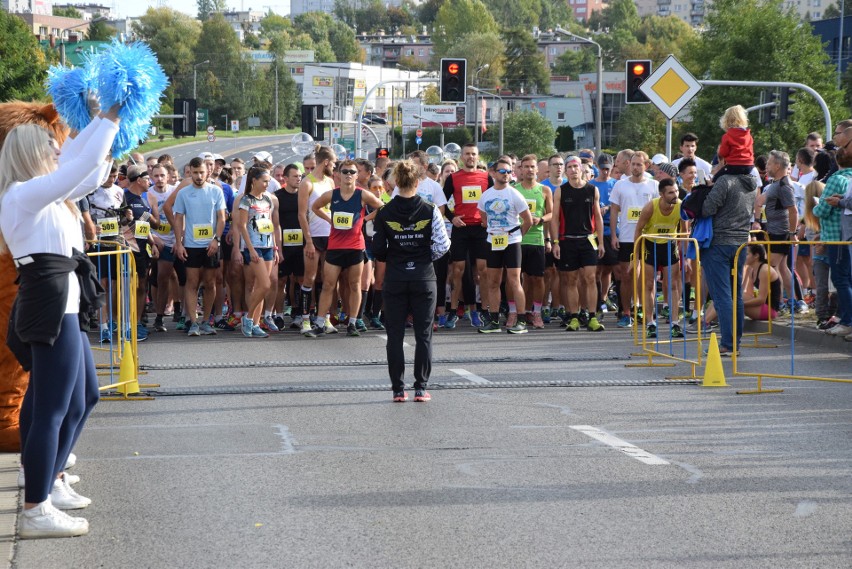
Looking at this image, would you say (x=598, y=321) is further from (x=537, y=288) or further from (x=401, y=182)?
(x=401, y=182)

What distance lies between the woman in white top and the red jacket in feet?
25.8

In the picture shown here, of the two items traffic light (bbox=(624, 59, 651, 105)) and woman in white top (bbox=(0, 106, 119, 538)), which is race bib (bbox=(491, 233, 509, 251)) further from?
traffic light (bbox=(624, 59, 651, 105))

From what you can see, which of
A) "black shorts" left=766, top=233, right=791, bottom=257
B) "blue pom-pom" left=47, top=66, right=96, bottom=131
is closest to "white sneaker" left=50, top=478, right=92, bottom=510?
"blue pom-pom" left=47, top=66, right=96, bottom=131

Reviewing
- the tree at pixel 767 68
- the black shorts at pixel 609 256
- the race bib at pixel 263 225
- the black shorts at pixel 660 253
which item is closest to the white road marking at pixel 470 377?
the black shorts at pixel 660 253

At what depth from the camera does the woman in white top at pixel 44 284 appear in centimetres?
576

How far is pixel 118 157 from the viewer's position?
6477 millimetres

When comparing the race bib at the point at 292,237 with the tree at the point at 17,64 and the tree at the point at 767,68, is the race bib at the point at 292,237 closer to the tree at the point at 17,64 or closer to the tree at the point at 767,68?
the tree at the point at 17,64

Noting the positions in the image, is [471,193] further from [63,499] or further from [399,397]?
[63,499]

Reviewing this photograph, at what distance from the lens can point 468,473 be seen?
23.9ft

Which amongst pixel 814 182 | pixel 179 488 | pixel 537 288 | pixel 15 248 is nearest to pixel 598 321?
pixel 537 288

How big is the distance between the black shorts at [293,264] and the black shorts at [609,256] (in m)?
3.97

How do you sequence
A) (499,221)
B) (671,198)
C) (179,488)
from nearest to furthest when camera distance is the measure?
(179,488), (671,198), (499,221)

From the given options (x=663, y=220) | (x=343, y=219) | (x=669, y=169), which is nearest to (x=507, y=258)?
(x=663, y=220)

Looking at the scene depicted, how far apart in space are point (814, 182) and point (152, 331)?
843 cm
